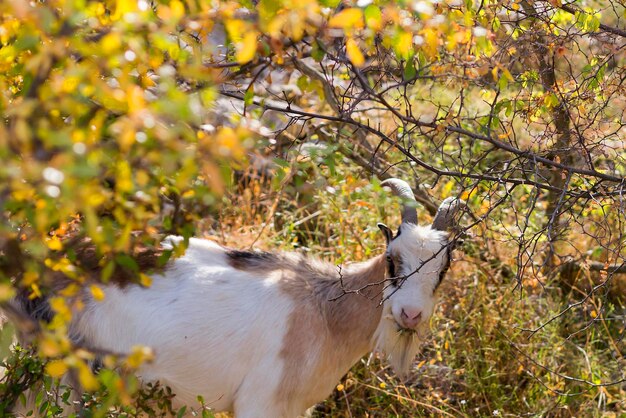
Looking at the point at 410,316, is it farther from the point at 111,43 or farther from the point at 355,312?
the point at 111,43

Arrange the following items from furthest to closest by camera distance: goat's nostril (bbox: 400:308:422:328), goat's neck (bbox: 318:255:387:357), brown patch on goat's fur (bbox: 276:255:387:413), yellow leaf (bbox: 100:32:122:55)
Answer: goat's neck (bbox: 318:255:387:357) < brown patch on goat's fur (bbox: 276:255:387:413) < goat's nostril (bbox: 400:308:422:328) < yellow leaf (bbox: 100:32:122:55)

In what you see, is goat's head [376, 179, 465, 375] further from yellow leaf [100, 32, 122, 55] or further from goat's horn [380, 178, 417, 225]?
yellow leaf [100, 32, 122, 55]

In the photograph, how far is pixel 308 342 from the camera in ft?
13.6

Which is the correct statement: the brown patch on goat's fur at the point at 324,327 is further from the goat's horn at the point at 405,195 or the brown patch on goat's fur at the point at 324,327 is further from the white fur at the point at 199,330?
the goat's horn at the point at 405,195

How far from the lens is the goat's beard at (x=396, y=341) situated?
13.6ft

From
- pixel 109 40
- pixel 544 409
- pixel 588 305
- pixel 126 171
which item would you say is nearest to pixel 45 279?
pixel 126 171

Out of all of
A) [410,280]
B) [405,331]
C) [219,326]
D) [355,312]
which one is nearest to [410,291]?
[410,280]

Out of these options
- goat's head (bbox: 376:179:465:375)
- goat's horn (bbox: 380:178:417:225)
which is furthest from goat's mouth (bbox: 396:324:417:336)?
goat's horn (bbox: 380:178:417:225)

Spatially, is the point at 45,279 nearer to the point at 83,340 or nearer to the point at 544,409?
the point at 83,340

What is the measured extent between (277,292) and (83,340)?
1008 mm

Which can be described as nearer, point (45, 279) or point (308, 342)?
point (45, 279)

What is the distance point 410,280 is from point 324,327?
0.56 m

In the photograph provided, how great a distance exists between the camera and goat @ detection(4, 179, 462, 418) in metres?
4.01

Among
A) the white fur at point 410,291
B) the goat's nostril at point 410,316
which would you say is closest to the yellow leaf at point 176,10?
the white fur at point 410,291
